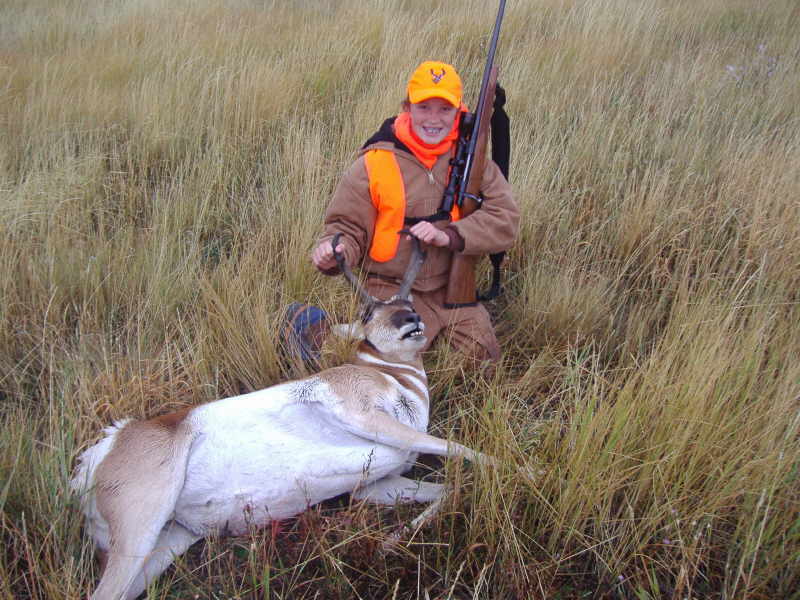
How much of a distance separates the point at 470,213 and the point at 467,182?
17cm

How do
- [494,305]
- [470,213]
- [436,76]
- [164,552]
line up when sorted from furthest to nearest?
[494,305]
[470,213]
[436,76]
[164,552]

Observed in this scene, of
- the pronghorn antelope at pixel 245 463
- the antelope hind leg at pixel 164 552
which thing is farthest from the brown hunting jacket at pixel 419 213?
the antelope hind leg at pixel 164 552

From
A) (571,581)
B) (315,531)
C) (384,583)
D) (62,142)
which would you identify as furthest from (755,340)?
(62,142)

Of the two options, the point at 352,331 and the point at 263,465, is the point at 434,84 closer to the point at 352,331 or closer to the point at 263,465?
the point at 352,331

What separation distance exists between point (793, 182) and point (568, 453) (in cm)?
286

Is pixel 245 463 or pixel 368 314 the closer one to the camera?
pixel 245 463

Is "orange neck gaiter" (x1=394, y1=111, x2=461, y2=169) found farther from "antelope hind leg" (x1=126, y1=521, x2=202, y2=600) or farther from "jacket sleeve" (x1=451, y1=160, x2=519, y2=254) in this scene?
"antelope hind leg" (x1=126, y1=521, x2=202, y2=600)

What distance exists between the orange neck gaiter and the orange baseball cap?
16cm

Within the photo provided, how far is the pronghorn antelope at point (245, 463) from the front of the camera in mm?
2162

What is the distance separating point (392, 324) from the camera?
2.77 m

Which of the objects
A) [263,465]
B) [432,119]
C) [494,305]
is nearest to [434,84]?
[432,119]

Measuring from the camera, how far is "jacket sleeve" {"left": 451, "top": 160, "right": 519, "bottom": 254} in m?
3.07

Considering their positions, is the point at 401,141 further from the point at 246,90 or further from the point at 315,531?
the point at 246,90

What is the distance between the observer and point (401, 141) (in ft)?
10.2
